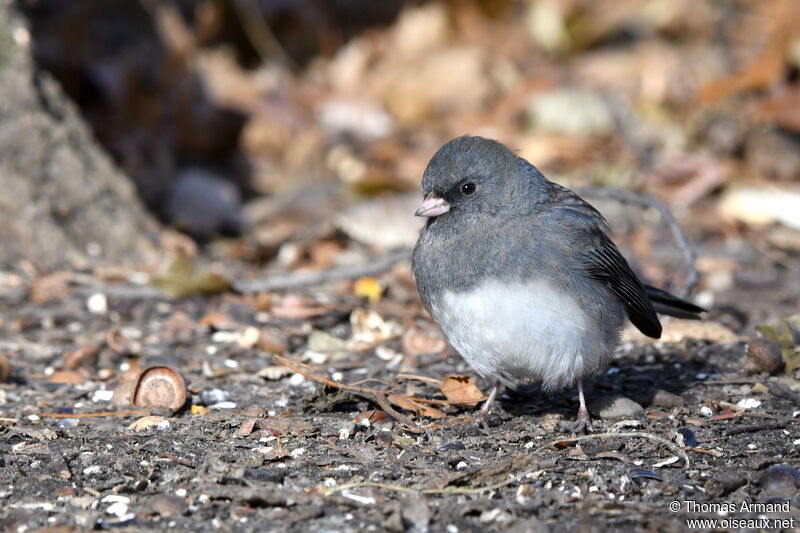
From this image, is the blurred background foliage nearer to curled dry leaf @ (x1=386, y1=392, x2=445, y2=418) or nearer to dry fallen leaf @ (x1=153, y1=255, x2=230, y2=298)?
dry fallen leaf @ (x1=153, y1=255, x2=230, y2=298)

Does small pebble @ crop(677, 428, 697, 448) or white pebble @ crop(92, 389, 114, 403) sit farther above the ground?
white pebble @ crop(92, 389, 114, 403)

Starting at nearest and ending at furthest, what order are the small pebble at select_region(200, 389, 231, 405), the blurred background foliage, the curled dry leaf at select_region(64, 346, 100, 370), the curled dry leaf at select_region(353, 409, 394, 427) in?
the curled dry leaf at select_region(353, 409, 394, 427) → the small pebble at select_region(200, 389, 231, 405) → the curled dry leaf at select_region(64, 346, 100, 370) → the blurred background foliage

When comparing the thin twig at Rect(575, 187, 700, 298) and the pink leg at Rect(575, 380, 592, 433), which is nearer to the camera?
the pink leg at Rect(575, 380, 592, 433)

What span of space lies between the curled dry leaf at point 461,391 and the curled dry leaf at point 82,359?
1399 mm

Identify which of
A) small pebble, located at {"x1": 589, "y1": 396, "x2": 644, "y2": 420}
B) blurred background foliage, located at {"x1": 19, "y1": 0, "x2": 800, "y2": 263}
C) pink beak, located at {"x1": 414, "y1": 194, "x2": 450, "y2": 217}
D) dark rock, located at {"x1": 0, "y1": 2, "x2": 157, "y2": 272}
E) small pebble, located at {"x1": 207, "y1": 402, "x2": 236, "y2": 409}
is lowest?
small pebble, located at {"x1": 589, "y1": 396, "x2": 644, "y2": 420}

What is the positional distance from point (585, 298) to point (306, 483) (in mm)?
1030

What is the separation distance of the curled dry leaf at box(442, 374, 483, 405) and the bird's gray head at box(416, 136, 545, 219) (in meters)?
0.56

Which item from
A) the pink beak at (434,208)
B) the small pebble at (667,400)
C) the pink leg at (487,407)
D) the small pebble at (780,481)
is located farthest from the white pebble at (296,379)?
the small pebble at (780,481)

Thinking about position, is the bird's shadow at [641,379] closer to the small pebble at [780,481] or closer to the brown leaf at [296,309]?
the small pebble at [780,481]

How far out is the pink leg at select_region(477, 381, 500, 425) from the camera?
10.2 feet

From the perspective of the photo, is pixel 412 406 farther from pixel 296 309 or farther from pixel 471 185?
pixel 296 309

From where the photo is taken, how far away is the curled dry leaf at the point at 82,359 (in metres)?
3.60

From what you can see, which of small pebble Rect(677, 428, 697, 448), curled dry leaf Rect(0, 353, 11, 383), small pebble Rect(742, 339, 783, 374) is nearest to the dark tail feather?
small pebble Rect(742, 339, 783, 374)

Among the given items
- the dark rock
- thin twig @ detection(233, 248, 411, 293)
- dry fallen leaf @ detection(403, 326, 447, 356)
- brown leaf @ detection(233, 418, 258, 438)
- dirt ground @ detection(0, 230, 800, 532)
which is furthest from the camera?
the dark rock
